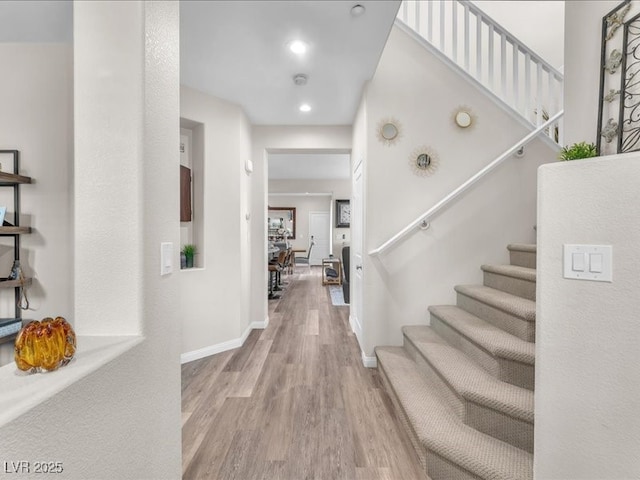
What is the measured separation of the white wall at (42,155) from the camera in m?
1.84

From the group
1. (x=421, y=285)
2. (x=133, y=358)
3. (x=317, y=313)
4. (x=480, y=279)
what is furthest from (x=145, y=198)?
(x=317, y=313)

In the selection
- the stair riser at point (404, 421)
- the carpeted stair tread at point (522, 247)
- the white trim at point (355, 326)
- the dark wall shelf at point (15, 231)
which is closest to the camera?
the stair riser at point (404, 421)

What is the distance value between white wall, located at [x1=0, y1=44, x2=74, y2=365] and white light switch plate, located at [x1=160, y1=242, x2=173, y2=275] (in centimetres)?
122

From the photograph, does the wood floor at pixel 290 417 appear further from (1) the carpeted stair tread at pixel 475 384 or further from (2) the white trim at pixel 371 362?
(1) the carpeted stair tread at pixel 475 384

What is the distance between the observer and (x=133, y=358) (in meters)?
0.94

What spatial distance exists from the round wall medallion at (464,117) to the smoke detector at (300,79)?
4.59 feet

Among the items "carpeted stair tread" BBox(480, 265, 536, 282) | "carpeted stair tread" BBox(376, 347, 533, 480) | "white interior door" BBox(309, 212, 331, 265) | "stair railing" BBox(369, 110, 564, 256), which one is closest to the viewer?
"carpeted stair tread" BBox(376, 347, 533, 480)

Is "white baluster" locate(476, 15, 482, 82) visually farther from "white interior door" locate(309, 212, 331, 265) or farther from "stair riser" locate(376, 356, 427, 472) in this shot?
"white interior door" locate(309, 212, 331, 265)

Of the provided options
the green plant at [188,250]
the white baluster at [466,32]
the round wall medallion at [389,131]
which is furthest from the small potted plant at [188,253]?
the white baluster at [466,32]

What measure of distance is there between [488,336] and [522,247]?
3.23 feet

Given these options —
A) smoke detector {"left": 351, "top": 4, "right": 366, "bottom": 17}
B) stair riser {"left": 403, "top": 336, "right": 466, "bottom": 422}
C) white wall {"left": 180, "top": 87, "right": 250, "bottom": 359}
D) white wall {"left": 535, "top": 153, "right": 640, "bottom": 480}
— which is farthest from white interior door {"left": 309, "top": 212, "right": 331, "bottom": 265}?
white wall {"left": 535, "top": 153, "right": 640, "bottom": 480}

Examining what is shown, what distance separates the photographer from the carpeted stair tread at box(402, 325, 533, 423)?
55.5 inches

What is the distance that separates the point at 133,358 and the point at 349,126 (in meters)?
3.39

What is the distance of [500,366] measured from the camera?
1.62 meters
